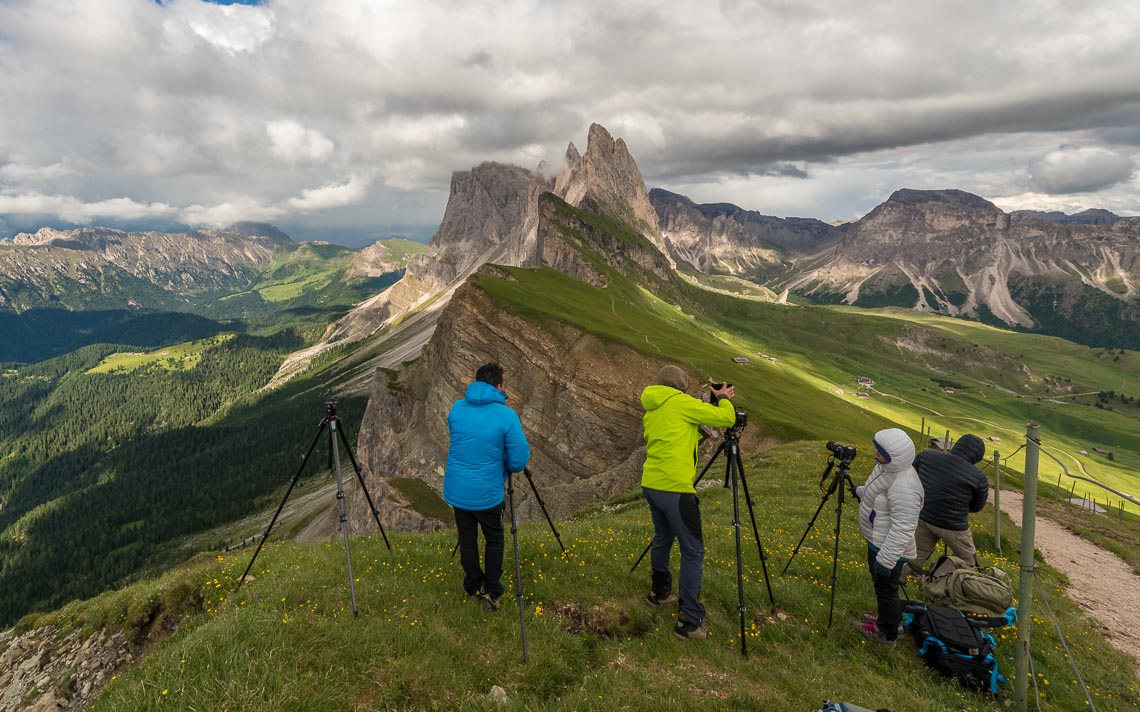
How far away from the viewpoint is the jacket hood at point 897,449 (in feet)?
31.2

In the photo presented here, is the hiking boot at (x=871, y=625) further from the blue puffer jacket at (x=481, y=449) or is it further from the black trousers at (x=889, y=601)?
the blue puffer jacket at (x=481, y=449)

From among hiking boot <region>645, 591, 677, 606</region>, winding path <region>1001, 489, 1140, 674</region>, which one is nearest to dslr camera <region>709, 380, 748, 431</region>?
hiking boot <region>645, 591, 677, 606</region>

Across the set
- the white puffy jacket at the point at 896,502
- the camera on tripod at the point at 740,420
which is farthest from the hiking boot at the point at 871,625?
the camera on tripod at the point at 740,420

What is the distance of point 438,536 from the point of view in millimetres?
14625

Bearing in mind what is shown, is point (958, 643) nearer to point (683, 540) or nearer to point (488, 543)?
point (683, 540)

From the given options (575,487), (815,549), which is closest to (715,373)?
(575,487)

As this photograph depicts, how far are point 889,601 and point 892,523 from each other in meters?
1.50

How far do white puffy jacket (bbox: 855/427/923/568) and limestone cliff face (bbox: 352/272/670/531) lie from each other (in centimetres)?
3185

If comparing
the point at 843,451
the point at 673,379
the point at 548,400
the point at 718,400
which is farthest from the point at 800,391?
the point at 673,379

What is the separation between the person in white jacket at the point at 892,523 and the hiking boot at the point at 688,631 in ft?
11.8

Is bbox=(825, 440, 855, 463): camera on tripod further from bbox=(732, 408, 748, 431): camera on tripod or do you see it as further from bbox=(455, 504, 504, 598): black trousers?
bbox=(455, 504, 504, 598): black trousers

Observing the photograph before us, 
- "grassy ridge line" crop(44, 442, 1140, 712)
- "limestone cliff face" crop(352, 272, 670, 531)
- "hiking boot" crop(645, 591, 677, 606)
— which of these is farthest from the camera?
"limestone cliff face" crop(352, 272, 670, 531)

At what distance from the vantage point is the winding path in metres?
13.0

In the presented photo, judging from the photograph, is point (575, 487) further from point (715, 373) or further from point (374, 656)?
point (374, 656)
